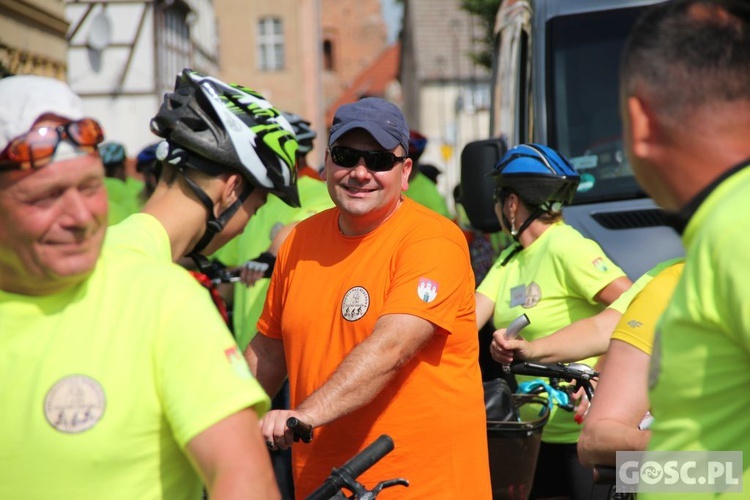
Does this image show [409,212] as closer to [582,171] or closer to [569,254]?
[569,254]

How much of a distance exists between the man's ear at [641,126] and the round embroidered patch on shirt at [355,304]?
1.81 m

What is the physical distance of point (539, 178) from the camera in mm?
5371

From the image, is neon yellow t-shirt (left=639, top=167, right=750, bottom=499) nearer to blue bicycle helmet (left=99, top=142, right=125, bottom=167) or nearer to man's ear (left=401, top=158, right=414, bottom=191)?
man's ear (left=401, top=158, right=414, bottom=191)

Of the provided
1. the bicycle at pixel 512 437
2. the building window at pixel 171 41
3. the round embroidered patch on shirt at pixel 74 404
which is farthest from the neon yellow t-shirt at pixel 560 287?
the building window at pixel 171 41

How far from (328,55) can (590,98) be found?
256 feet

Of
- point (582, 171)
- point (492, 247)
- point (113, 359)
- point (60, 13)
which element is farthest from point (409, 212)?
point (60, 13)

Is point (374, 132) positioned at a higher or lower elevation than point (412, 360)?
higher

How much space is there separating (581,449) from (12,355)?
156 centimetres

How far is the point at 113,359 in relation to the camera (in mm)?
2242

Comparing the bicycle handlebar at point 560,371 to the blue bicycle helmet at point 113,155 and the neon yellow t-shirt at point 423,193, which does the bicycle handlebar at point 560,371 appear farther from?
the blue bicycle helmet at point 113,155

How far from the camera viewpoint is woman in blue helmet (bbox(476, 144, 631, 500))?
197 inches

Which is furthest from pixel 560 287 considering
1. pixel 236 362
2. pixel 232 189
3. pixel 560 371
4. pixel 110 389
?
pixel 110 389

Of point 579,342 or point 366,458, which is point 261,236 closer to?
point 579,342

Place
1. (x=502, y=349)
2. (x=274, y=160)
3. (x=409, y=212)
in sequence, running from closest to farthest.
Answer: (x=274, y=160) < (x=409, y=212) < (x=502, y=349)
